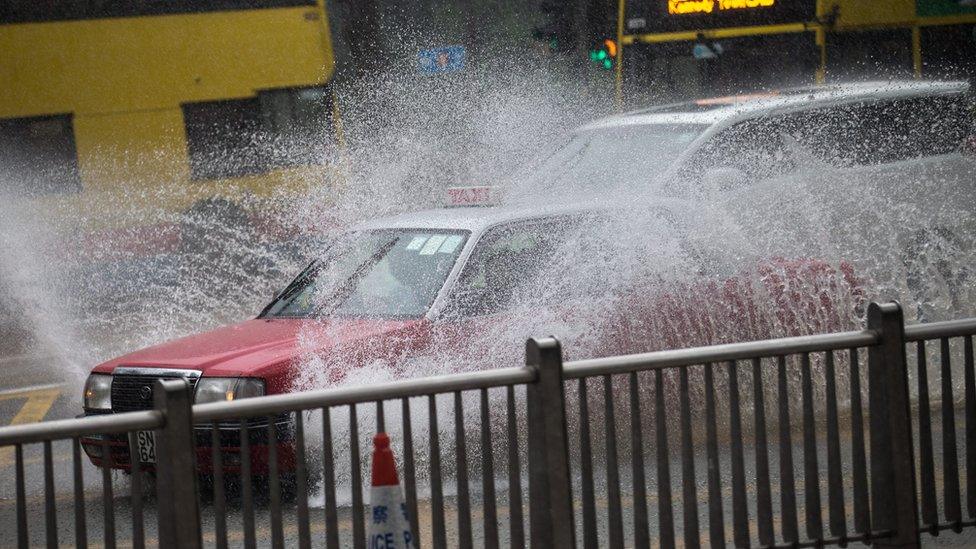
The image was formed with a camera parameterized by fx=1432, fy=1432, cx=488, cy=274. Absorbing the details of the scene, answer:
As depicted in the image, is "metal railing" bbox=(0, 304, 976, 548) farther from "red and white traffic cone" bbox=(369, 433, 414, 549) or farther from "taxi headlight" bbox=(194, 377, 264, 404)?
"taxi headlight" bbox=(194, 377, 264, 404)

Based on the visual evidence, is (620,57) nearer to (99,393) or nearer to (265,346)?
(265,346)

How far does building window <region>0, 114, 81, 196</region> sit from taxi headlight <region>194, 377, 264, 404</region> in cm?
1143

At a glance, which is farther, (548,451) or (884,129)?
(884,129)

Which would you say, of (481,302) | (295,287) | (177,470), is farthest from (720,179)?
(177,470)

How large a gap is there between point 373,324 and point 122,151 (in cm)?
1137

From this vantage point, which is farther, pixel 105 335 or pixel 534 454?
pixel 105 335

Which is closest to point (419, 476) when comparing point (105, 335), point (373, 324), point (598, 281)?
point (373, 324)

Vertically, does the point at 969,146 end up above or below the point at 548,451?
above

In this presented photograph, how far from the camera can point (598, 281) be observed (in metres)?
8.20

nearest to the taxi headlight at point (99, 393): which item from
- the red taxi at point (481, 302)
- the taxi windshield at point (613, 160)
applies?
the red taxi at point (481, 302)

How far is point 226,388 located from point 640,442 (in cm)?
307

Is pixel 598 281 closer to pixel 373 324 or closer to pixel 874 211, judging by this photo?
pixel 373 324

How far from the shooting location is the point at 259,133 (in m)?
18.9

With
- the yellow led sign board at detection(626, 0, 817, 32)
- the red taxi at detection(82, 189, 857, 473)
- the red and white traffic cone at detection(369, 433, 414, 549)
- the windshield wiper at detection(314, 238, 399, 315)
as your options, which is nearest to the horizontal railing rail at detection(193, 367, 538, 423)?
the red and white traffic cone at detection(369, 433, 414, 549)
